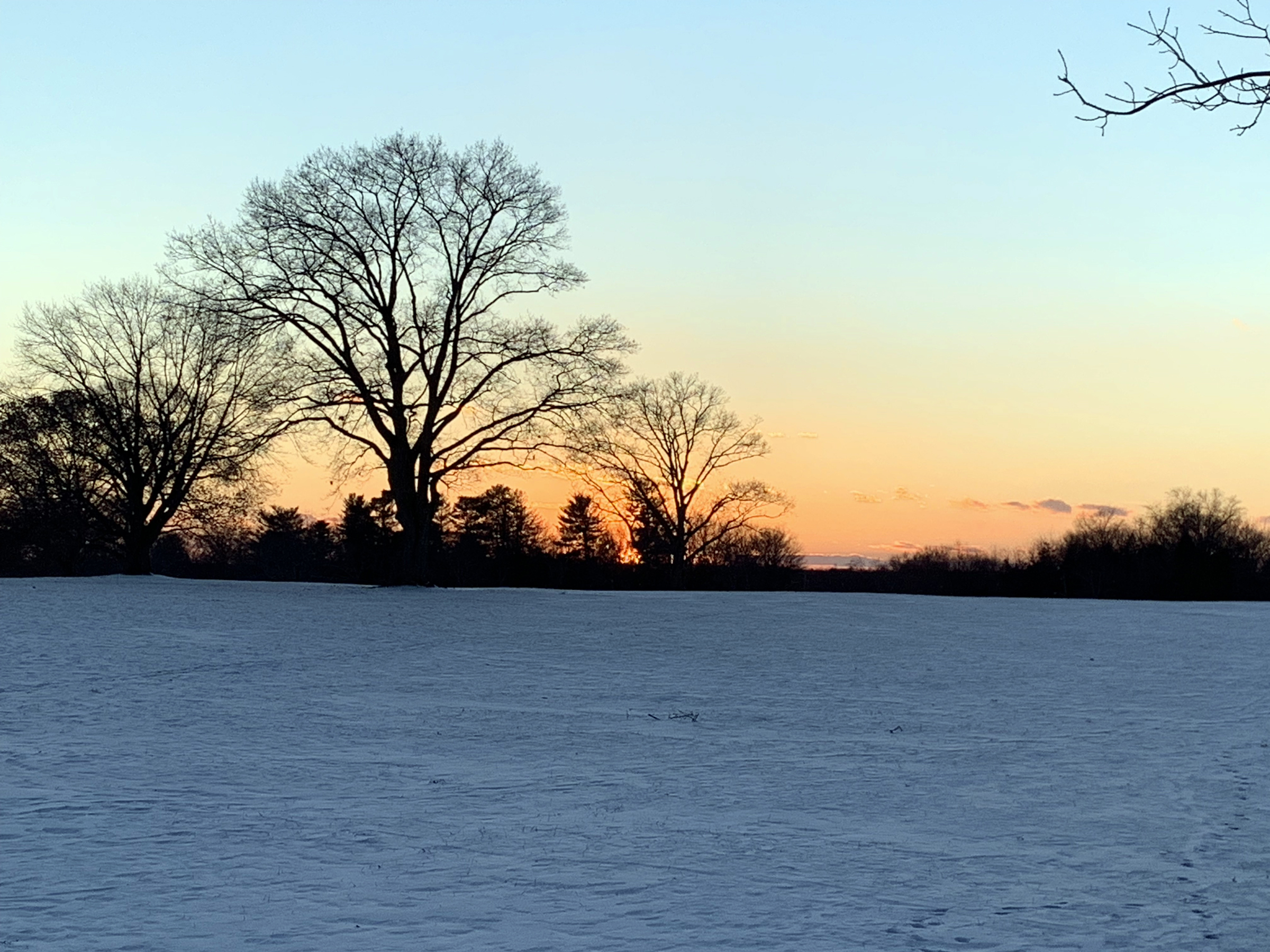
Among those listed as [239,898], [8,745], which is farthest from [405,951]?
[8,745]

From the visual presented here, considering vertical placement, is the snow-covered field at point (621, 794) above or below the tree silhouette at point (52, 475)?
below

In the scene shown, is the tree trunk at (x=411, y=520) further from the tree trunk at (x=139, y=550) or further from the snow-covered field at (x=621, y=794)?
the snow-covered field at (x=621, y=794)

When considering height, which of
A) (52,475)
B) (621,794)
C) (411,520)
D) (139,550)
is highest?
(52,475)

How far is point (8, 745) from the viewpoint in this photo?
12789mm

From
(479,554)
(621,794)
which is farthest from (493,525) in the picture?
(621,794)

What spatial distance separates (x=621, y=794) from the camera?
11328 millimetres

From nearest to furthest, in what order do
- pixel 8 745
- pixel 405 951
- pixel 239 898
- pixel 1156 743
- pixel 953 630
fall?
pixel 405 951
pixel 239 898
pixel 8 745
pixel 1156 743
pixel 953 630

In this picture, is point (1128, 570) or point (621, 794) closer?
point (621, 794)

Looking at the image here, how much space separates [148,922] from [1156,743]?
11.6m

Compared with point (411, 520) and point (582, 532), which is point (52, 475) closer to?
point (411, 520)

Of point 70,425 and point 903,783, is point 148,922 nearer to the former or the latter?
point 903,783

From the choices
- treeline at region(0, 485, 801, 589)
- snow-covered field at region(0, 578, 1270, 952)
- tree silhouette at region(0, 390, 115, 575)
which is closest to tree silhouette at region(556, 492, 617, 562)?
treeline at region(0, 485, 801, 589)

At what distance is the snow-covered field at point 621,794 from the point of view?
746 cm

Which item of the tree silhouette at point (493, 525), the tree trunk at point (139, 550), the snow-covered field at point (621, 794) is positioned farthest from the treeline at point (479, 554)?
the snow-covered field at point (621, 794)
